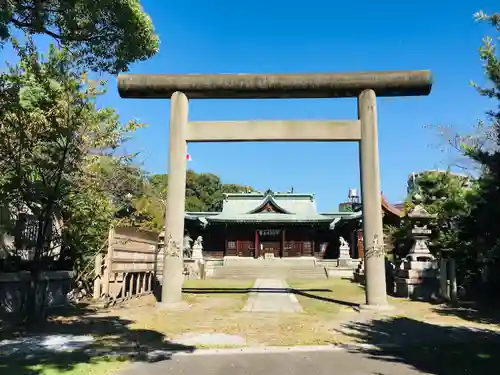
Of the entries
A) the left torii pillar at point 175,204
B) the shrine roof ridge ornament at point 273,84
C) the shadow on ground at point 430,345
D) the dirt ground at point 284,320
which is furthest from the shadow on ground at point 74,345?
the shrine roof ridge ornament at point 273,84

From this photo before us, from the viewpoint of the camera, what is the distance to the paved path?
5164 millimetres

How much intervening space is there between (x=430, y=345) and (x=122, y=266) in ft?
25.4

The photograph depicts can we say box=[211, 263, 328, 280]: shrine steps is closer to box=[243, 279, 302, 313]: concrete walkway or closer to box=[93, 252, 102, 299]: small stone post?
box=[243, 279, 302, 313]: concrete walkway

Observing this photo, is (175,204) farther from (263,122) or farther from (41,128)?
(41,128)

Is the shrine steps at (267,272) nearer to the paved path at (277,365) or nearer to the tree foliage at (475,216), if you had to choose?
the tree foliage at (475,216)

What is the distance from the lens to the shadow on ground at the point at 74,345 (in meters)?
5.38

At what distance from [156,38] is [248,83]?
14.7ft

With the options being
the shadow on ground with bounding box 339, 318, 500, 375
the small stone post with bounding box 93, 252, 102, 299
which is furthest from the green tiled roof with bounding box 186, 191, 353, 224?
the shadow on ground with bounding box 339, 318, 500, 375

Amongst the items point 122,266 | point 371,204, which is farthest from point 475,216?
point 122,266

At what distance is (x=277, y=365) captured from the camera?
551 centimetres

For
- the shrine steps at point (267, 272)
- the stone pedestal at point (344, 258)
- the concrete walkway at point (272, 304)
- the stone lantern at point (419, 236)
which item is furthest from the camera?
the stone pedestal at point (344, 258)

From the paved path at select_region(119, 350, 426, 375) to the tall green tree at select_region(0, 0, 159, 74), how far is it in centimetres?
488

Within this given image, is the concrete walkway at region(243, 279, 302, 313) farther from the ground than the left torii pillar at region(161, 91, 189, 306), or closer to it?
closer to it

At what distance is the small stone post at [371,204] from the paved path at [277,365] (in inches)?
191
